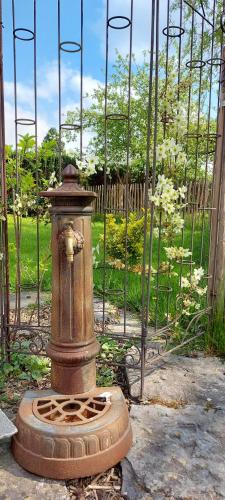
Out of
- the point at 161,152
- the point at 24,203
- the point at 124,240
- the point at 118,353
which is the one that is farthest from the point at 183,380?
the point at 124,240

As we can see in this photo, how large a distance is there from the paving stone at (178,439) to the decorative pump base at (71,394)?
0.12 m

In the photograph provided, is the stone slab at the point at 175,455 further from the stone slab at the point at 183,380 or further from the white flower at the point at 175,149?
the white flower at the point at 175,149

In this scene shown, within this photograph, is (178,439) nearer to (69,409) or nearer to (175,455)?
(175,455)

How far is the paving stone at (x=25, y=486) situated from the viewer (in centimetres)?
147

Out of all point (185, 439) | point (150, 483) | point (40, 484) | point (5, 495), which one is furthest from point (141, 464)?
point (5, 495)

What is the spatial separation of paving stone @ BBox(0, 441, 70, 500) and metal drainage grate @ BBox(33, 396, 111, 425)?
0.22 meters

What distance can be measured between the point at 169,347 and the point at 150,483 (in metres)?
1.28

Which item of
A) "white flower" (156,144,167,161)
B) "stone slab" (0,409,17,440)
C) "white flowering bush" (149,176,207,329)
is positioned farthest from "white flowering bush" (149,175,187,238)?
"stone slab" (0,409,17,440)

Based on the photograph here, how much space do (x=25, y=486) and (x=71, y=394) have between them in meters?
0.42

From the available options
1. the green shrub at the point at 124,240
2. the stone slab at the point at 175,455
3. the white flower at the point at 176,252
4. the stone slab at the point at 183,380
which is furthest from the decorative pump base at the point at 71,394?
the green shrub at the point at 124,240

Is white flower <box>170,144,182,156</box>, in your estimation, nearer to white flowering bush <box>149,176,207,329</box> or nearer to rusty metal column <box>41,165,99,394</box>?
white flowering bush <box>149,176,207,329</box>

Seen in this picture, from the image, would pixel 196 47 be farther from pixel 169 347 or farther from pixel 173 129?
pixel 169 347

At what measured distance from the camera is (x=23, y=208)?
284 centimetres

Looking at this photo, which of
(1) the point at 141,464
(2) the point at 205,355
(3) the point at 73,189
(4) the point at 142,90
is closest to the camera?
(1) the point at 141,464
